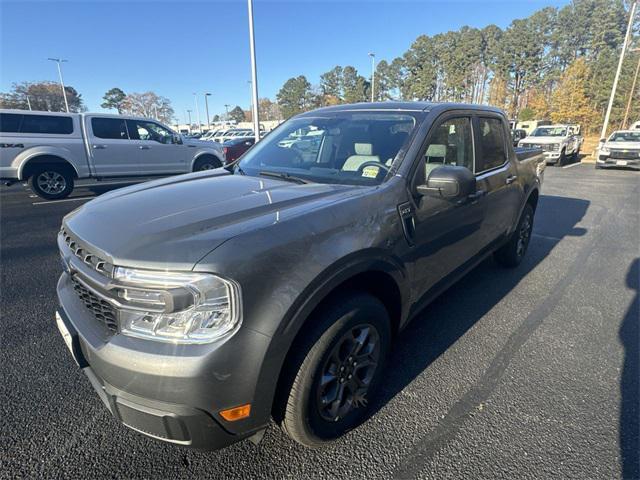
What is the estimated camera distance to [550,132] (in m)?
17.3

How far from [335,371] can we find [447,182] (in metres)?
1.24

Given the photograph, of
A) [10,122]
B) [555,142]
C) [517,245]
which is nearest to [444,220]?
[517,245]

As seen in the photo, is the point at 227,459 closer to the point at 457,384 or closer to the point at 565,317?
the point at 457,384

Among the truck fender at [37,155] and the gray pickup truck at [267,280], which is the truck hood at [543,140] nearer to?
the gray pickup truck at [267,280]

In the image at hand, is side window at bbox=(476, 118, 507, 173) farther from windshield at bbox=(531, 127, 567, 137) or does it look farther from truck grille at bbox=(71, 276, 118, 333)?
windshield at bbox=(531, 127, 567, 137)

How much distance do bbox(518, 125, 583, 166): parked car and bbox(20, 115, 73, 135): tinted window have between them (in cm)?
1578

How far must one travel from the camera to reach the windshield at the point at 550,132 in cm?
1682

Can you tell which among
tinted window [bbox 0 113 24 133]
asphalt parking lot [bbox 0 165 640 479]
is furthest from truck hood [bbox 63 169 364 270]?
tinted window [bbox 0 113 24 133]

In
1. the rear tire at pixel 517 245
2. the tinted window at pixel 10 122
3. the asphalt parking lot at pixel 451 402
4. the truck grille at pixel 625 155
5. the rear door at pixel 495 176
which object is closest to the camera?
the asphalt parking lot at pixel 451 402

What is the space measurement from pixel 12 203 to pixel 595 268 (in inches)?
450

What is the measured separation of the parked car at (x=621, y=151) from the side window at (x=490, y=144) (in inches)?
534

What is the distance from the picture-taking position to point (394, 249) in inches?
80.3

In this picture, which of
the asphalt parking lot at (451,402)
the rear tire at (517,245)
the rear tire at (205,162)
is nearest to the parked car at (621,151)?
the asphalt parking lot at (451,402)

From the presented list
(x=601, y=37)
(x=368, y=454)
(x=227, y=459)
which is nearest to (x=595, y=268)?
(x=368, y=454)
